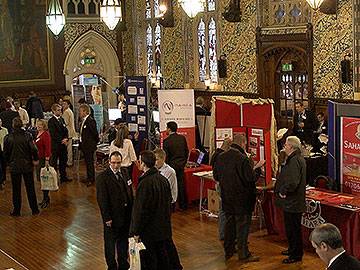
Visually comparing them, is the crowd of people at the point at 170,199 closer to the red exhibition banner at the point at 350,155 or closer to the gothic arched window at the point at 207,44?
the red exhibition banner at the point at 350,155

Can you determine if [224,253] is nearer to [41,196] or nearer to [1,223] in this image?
[1,223]

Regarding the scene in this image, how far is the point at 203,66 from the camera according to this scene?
15.4 meters

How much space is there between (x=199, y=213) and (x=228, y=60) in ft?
19.6

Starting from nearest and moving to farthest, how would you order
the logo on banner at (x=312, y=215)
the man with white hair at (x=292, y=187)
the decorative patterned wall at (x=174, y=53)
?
the man with white hair at (x=292, y=187) → the logo on banner at (x=312, y=215) → the decorative patterned wall at (x=174, y=53)

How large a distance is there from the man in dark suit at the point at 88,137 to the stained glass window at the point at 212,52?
15.2ft

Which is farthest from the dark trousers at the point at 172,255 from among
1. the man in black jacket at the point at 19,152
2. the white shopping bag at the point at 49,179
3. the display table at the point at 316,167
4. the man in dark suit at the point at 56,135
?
the man in dark suit at the point at 56,135

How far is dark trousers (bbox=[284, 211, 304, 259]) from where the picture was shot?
21.8 ft

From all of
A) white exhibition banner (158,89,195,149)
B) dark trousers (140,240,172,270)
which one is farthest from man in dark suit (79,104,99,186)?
dark trousers (140,240,172,270)

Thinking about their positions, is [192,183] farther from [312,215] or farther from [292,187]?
[292,187]

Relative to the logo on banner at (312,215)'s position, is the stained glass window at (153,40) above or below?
above

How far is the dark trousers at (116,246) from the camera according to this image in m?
6.17

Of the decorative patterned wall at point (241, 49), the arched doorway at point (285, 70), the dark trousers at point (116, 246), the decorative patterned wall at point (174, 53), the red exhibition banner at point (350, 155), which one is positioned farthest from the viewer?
the decorative patterned wall at point (174, 53)

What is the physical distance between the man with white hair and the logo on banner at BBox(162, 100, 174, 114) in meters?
3.77

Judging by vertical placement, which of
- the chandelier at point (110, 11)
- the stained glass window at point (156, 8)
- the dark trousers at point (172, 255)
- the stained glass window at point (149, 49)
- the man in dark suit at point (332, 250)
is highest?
the stained glass window at point (156, 8)
